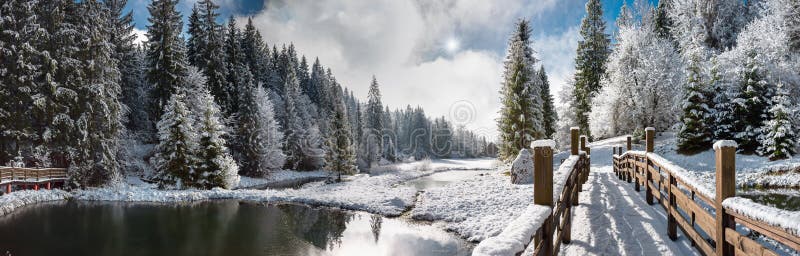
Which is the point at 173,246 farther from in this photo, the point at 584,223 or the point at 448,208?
the point at 584,223

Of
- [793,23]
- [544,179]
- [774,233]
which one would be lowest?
[774,233]

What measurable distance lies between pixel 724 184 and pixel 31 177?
94.8 ft

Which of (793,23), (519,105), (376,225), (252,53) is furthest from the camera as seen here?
(252,53)

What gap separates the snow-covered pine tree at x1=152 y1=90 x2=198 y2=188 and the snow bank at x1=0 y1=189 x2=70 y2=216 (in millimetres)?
4810

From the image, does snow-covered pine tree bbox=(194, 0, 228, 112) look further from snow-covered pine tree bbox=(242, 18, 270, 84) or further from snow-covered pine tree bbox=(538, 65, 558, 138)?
snow-covered pine tree bbox=(538, 65, 558, 138)

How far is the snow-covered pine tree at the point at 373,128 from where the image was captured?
190 feet

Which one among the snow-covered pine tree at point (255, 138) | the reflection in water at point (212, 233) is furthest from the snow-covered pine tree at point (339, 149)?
the reflection in water at point (212, 233)

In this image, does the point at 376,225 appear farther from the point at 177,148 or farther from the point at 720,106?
the point at 720,106

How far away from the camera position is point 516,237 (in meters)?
2.84

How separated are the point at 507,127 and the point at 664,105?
523 inches

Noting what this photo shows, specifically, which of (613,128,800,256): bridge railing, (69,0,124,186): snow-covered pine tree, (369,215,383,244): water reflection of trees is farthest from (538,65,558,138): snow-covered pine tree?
(69,0,124,186): snow-covered pine tree

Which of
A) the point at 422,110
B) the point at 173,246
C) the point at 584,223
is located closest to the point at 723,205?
the point at 584,223

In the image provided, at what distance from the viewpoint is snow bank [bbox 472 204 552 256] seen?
99.2 inches

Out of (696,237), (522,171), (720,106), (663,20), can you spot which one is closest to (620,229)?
(696,237)
